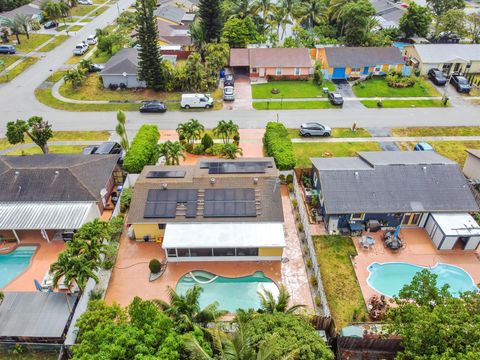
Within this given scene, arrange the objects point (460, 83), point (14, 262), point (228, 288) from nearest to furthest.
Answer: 1. point (228, 288)
2. point (14, 262)
3. point (460, 83)

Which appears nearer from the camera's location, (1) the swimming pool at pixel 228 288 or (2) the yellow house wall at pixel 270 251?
(1) the swimming pool at pixel 228 288

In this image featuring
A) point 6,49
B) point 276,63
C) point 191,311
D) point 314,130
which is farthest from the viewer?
point 6,49

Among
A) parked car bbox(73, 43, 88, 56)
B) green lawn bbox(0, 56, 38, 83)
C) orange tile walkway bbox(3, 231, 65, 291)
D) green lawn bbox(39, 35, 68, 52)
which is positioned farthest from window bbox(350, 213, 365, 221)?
green lawn bbox(39, 35, 68, 52)

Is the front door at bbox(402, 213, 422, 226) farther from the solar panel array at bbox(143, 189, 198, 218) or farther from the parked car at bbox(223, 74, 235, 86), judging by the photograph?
the parked car at bbox(223, 74, 235, 86)

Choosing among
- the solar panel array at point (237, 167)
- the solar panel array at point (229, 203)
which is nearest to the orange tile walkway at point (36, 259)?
the solar panel array at point (229, 203)

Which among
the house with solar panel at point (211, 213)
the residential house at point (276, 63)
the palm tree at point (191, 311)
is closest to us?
the palm tree at point (191, 311)

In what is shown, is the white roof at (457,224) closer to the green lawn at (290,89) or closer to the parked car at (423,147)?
the parked car at (423,147)

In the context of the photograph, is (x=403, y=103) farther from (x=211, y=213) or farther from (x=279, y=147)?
(x=211, y=213)

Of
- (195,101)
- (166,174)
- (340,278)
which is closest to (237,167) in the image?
(166,174)
